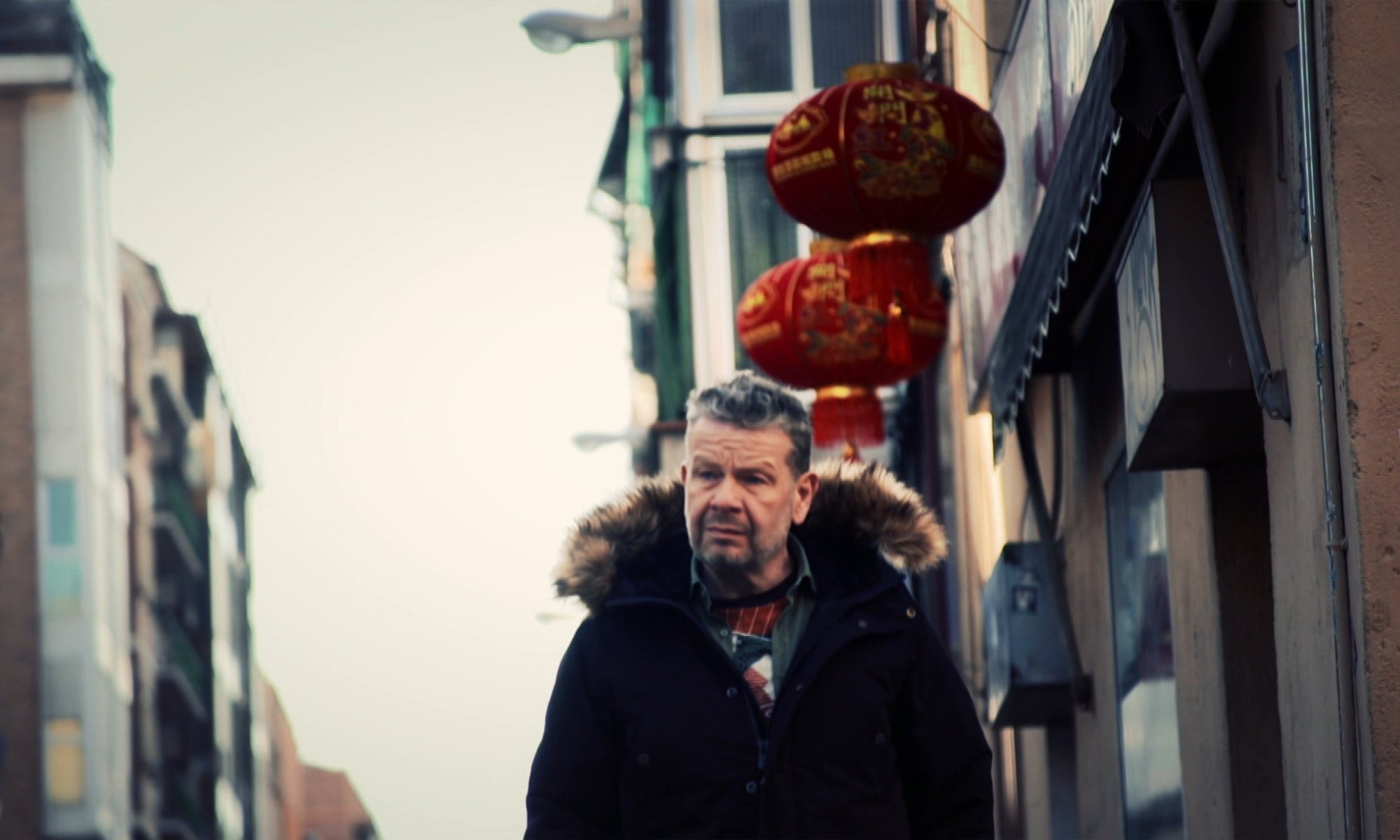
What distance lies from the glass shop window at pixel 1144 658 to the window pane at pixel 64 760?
137 ft

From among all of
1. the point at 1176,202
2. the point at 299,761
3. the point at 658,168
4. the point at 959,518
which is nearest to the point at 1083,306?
the point at 1176,202

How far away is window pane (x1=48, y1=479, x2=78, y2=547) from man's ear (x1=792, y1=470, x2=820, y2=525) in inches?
1796

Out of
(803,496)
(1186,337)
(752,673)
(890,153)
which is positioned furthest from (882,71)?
(752,673)

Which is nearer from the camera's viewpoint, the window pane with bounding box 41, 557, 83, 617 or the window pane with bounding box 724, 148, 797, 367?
the window pane with bounding box 724, 148, 797, 367

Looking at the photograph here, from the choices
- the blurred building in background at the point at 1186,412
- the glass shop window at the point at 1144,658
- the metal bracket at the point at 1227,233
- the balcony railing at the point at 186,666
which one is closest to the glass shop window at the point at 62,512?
the balcony railing at the point at 186,666

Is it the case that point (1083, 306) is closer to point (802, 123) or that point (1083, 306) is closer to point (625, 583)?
point (802, 123)

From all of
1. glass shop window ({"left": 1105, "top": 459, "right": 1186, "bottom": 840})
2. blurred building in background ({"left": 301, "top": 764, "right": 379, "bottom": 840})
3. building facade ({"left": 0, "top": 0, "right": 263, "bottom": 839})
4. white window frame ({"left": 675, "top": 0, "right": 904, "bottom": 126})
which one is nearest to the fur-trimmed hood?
glass shop window ({"left": 1105, "top": 459, "right": 1186, "bottom": 840})

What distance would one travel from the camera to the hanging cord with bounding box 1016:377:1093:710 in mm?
10797

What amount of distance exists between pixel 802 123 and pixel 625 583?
5.77m

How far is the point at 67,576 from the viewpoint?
4969 cm

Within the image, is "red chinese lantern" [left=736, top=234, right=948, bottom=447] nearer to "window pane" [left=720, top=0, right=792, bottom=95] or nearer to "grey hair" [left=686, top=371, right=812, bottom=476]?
"grey hair" [left=686, top=371, right=812, bottom=476]

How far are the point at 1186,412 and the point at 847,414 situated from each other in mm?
6432

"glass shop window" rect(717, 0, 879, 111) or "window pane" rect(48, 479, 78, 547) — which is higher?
"glass shop window" rect(717, 0, 879, 111)

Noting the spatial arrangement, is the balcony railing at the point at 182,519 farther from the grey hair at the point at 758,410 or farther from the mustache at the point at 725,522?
the mustache at the point at 725,522
